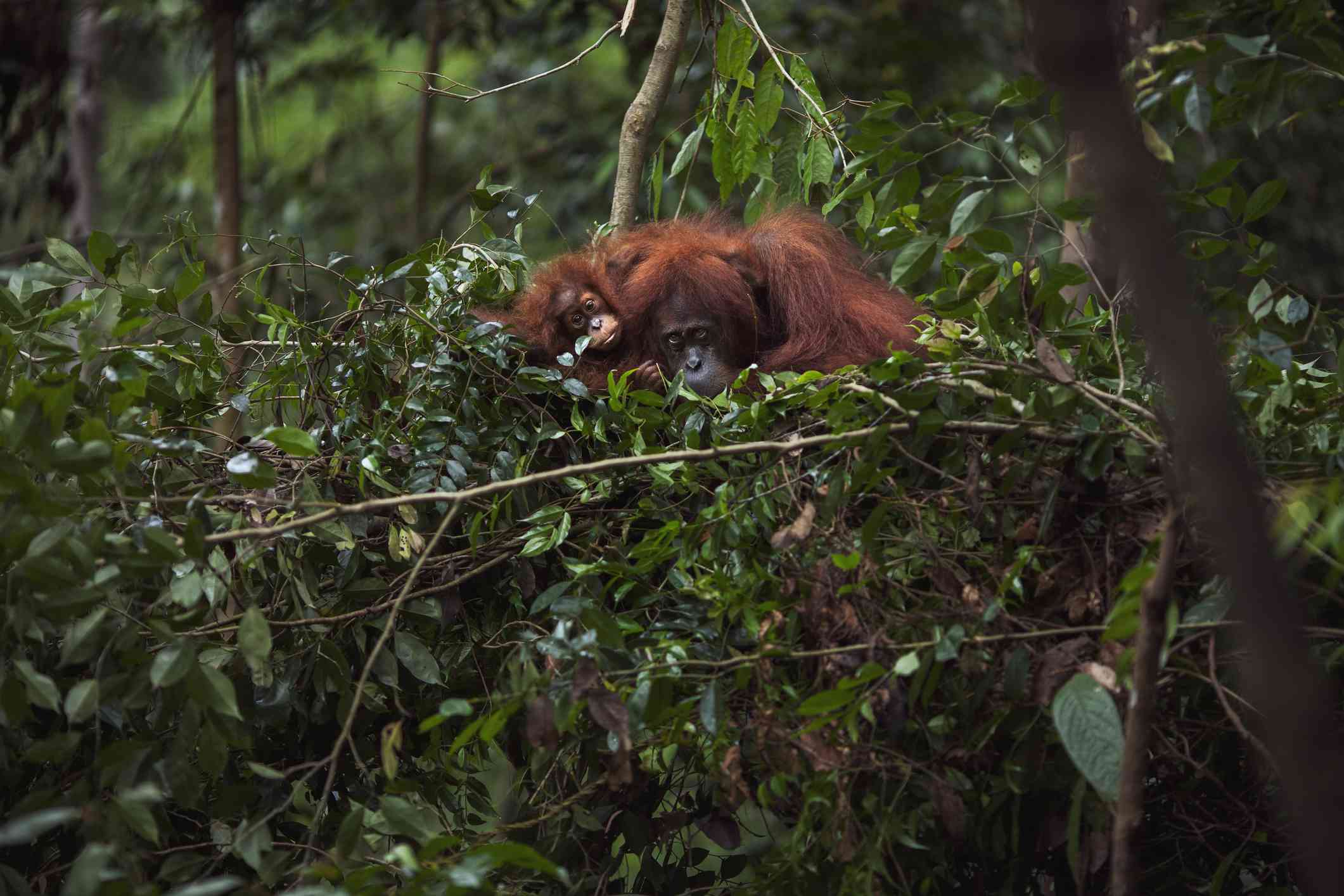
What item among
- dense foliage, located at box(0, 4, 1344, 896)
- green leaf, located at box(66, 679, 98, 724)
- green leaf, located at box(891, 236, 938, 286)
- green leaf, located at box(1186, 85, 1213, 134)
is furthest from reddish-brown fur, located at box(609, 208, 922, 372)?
green leaf, located at box(66, 679, 98, 724)

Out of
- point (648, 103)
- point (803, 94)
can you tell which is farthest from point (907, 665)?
point (648, 103)

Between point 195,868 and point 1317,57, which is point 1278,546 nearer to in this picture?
point 1317,57

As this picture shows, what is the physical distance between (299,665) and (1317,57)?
6.35ft

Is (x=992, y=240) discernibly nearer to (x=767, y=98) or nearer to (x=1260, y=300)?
(x=1260, y=300)

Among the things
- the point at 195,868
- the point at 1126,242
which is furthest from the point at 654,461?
the point at 1126,242

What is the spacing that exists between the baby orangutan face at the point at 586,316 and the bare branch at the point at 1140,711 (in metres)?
1.91

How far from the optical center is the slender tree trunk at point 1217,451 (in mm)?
741

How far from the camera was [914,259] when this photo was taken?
1898 mm

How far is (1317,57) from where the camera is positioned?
76.5 inches

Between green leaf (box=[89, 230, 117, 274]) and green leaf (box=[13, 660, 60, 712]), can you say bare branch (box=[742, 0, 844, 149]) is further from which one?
green leaf (box=[13, 660, 60, 712])

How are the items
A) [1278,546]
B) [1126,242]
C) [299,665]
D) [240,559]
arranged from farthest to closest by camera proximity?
[299,665] < [240,559] < [1278,546] < [1126,242]

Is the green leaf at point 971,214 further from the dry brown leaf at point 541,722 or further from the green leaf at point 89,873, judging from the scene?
the green leaf at point 89,873

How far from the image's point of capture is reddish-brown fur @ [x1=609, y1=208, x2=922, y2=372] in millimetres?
2951

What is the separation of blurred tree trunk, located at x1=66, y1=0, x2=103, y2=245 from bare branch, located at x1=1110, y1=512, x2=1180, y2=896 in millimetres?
5413
